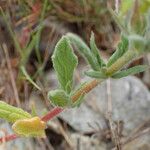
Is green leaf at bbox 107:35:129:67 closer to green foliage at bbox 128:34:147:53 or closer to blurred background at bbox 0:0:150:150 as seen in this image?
green foliage at bbox 128:34:147:53

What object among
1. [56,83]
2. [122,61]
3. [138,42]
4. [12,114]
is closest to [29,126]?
[12,114]

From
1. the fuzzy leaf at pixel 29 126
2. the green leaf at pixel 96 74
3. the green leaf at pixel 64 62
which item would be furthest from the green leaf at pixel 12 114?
the green leaf at pixel 96 74

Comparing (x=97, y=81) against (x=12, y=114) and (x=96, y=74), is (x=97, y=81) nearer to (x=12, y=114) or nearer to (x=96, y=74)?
(x=96, y=74)

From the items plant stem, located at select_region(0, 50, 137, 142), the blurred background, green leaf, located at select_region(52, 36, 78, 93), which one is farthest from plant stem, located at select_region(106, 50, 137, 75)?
the blurred background

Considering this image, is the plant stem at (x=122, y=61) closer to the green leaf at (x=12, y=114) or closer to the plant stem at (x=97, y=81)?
the plant stem at (x=97, y=81)

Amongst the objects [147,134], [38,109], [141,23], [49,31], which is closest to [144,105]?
[147,134]

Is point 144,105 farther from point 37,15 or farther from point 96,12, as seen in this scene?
point 37,15
